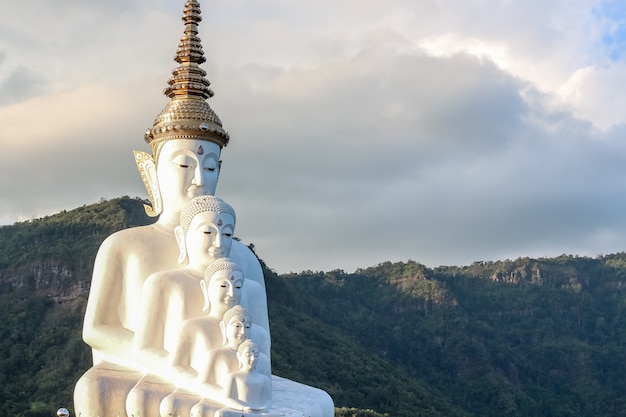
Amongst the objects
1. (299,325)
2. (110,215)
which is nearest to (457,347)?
(299,325)

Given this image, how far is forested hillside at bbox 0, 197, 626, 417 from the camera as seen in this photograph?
33.0m

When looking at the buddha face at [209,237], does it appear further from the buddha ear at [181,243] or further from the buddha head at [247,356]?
the buddha head at [247,356]

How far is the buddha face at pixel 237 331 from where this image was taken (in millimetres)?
9711

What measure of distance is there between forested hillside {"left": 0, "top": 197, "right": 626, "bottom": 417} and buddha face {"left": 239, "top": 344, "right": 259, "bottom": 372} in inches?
675

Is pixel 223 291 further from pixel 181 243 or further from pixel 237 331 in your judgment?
pixel 181 243

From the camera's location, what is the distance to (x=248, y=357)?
9.55 metres

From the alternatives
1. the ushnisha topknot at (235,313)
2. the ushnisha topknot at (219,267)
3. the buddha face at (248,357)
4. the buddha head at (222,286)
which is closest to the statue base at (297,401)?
the buddha face at (248,357)

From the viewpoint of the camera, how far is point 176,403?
9562mm

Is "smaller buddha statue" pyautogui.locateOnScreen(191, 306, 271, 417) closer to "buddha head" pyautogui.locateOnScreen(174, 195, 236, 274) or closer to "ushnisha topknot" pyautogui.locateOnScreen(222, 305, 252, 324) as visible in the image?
"ushnisha topknot" pyautogui.locateOnScreen(222, 305, 252, 324)

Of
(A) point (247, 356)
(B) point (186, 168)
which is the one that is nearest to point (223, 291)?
(A) point (247, 356)

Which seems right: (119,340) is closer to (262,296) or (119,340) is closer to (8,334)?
(262,296)

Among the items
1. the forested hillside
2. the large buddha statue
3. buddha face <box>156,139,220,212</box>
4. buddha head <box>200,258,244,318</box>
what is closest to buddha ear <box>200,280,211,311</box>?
buddha head <box>200,258,244,318</box>

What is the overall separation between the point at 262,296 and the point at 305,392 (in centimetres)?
104

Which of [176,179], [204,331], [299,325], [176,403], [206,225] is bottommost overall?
[176,403]
